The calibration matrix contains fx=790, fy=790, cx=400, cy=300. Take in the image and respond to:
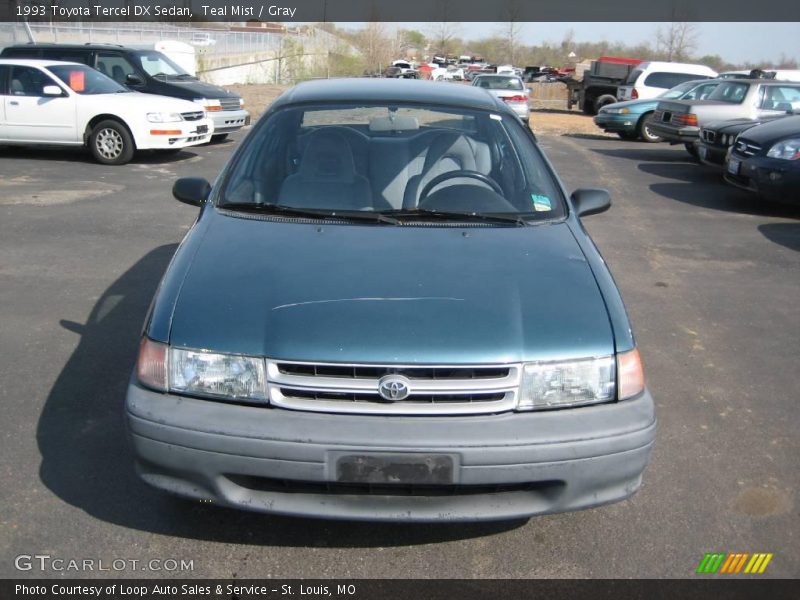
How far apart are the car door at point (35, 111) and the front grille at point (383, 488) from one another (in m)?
10.7

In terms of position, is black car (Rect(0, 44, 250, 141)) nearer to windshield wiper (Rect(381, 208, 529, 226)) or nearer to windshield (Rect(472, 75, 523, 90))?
windshield (Rect(472, 75, 523, 90))

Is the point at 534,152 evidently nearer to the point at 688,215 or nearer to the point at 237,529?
the point at 237,529

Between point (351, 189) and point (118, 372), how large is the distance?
169cm

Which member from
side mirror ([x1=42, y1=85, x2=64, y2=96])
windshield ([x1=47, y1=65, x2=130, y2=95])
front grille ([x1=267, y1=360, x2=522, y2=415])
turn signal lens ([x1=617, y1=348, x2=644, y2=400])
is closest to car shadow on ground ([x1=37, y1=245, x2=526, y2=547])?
front grille ([x1=267, y1=360, x2=522, y2=415])

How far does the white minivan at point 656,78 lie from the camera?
68.5 ft

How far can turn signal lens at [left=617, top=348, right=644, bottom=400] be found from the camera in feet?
9.09

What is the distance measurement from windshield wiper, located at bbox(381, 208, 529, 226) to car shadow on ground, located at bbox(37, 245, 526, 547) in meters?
1.35

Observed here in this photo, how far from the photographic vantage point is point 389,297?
2859mm

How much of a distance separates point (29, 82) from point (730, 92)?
474 inches

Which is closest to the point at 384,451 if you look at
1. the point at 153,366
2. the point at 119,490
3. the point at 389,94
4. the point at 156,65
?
the point at 153,366

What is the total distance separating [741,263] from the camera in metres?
7.20

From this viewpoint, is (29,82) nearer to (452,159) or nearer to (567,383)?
(452,159)

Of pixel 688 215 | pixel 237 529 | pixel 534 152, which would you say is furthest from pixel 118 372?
pixel 688 215

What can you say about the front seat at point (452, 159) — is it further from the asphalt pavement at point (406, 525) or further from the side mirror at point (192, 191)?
the asphalt pavement at point (406, 525)
